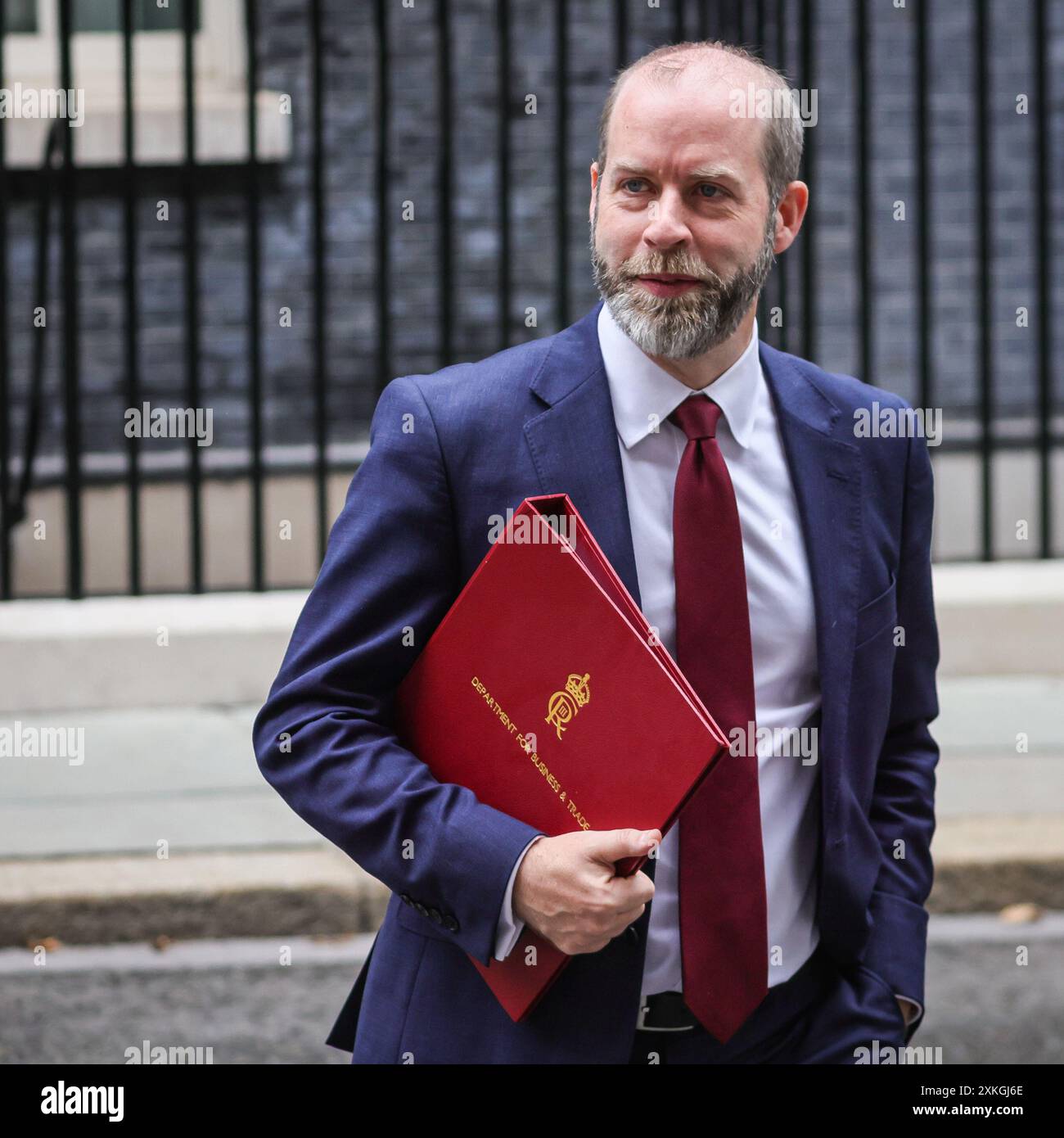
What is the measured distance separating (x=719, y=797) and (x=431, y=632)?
0.39 metres

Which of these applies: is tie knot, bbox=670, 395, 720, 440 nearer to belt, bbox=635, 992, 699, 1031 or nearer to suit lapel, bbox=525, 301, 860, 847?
suit lapel, bbox=525, 301, 860, 847

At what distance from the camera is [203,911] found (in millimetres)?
4738

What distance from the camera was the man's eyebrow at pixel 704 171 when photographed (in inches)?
78.5

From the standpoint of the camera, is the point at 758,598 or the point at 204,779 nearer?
the point at 758,598

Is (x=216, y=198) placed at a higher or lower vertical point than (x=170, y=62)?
lower

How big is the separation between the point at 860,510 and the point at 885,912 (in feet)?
1.78

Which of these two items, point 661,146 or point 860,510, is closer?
point 661,146

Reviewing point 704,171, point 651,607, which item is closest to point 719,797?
point 651,607

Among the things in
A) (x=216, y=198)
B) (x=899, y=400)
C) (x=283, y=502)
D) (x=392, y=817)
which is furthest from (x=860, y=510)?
(x=216, y=198)

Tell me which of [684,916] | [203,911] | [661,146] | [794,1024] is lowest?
[203,911]

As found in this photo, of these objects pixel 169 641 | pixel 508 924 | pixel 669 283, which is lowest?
pixel 169 641

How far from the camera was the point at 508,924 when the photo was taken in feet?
6.17

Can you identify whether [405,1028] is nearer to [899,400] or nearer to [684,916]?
[684,916]

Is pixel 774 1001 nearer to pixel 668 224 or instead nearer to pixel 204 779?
pixel 668 224
